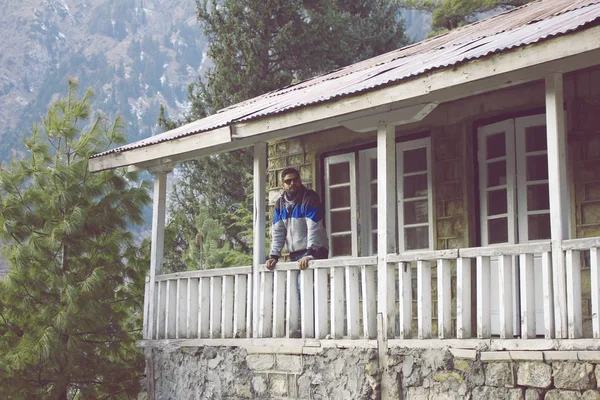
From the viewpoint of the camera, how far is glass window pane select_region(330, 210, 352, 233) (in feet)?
44.1

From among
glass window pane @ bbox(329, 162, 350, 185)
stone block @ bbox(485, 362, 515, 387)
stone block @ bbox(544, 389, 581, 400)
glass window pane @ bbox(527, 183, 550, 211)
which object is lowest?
stone block @ bbox(544, 389, 581, 400)

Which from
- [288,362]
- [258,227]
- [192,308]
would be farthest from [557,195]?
[192,308]

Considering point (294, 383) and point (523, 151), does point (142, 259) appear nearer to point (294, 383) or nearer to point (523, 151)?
point (294, 383)

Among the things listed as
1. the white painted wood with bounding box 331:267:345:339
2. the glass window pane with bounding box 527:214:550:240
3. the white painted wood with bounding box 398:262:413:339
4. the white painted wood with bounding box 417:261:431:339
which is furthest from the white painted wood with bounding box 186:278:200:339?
the glass window pane with bounding box 527:214:550:240

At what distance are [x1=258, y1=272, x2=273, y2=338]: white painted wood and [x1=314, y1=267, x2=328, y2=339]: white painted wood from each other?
0.94 m

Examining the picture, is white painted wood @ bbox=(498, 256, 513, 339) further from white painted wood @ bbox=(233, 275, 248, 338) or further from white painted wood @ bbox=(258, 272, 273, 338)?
white painted wood @ bbox=(233, 275, 248, 338)

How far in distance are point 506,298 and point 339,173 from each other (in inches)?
193

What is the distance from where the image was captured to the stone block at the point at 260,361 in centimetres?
1150

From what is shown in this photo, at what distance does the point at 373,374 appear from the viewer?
399 inches

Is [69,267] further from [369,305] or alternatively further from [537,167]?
[537,167]

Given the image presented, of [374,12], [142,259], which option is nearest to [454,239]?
[142,259]

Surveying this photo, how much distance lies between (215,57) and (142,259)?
16.2m

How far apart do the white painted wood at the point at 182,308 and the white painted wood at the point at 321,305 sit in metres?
2.65

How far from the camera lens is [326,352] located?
35.2 feet
